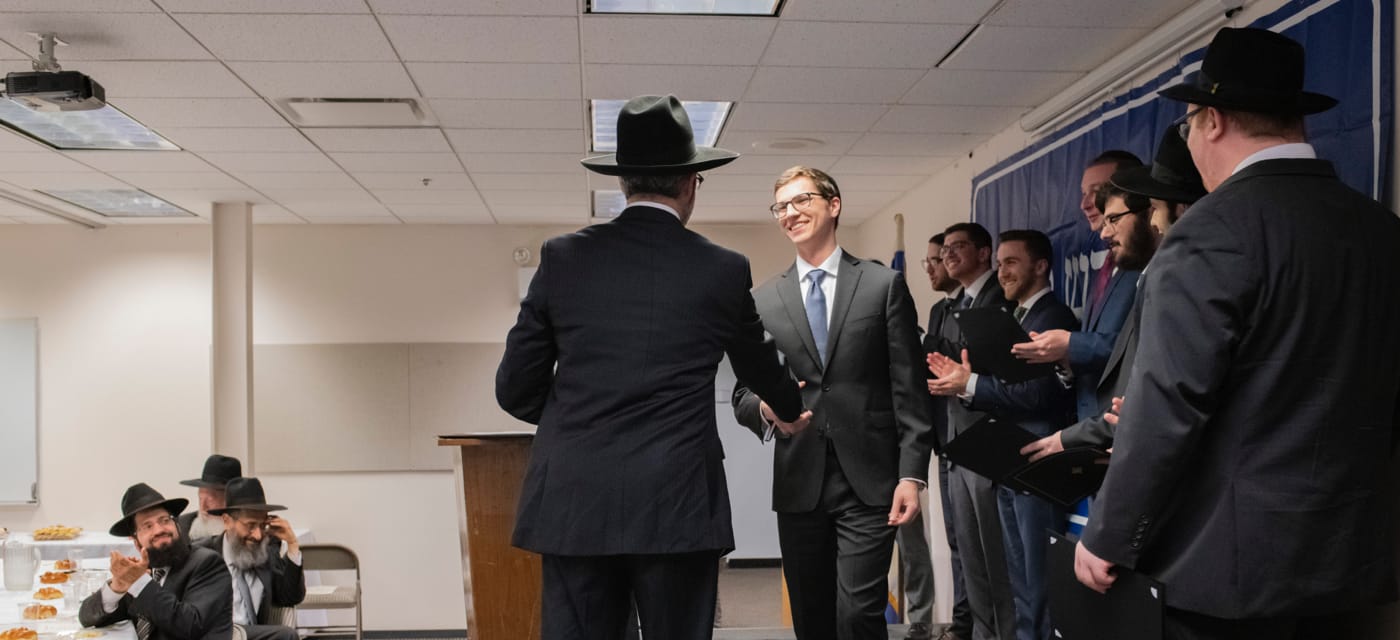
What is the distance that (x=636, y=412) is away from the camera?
193 cm

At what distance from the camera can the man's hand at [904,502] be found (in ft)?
8.85

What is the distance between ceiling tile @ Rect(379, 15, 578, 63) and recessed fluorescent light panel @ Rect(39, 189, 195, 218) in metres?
3.93

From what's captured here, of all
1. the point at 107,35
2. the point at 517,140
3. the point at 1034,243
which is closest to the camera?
the point at 107,35

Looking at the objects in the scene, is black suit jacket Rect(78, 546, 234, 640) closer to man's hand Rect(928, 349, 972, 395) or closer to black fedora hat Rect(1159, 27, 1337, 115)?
man's hand Rect(928, 349, 972, 395)

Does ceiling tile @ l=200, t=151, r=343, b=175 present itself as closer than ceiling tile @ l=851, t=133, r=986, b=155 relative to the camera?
No

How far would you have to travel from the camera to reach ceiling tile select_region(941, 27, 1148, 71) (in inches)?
153

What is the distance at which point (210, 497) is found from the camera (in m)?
6.00

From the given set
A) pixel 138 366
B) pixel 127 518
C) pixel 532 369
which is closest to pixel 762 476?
pixel 138 366

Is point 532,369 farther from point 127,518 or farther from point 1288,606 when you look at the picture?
point 127,518

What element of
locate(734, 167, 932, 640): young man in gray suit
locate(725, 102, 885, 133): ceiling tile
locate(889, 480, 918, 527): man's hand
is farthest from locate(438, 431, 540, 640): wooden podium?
locate(725, 102, 885, 133): ceiling tile

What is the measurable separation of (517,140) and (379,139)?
70cm

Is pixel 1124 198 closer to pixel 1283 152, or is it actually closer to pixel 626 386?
pixel 1283 152

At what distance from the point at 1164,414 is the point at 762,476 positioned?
7.97 meters

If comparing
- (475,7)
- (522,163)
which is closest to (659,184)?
(475,7)
